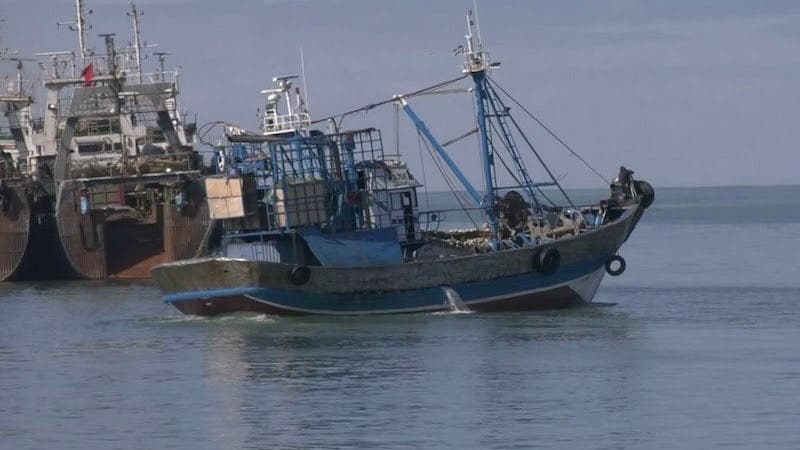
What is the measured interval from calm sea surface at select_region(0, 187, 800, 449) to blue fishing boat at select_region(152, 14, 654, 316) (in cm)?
51

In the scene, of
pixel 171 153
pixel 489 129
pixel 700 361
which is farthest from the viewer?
pixel 171 153

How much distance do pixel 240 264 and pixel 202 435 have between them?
34.9 ft

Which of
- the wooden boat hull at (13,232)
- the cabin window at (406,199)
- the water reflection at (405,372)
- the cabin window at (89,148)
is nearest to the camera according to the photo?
the water reflection at (405,372)

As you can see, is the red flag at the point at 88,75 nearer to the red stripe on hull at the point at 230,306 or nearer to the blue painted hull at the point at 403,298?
the blue painted hull at the point at 403,298

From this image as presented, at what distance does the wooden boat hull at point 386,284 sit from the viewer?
33781 mm

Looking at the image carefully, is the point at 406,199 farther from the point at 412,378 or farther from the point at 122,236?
the point at 122,236

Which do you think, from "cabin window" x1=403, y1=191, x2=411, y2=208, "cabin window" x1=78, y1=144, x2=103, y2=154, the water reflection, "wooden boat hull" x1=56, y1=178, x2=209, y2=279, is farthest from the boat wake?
"cabin window" x1=78, y1=144, x2=103, y2=154

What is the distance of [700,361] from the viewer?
2867cm

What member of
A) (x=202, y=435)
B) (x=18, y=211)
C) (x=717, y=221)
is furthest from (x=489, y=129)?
(x=717, y=221)

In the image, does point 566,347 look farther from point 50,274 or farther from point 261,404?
point 50,274

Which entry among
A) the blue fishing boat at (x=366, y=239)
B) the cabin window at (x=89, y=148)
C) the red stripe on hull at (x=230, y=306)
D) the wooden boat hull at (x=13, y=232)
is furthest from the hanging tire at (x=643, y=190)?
the cabin window at (x=89, y=148)

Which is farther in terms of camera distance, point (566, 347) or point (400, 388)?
point (566, 347)

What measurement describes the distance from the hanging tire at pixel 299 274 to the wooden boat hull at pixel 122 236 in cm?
1545

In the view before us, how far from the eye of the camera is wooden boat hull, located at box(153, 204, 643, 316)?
33.8m
